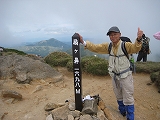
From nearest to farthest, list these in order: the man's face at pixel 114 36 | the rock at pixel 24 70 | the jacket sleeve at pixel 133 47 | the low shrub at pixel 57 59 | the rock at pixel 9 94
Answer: the jacket sleeve at pixel 133 47 → the man's face at pixel 114 36 → the rock at pixel 9 94 → the rock at pixel 24 70 → the low shrub at pixel 57 59

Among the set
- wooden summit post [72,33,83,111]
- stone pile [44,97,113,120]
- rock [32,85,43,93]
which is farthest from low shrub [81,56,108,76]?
wooden summit post [72,33,83,111]

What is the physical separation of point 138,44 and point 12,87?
5.42 m

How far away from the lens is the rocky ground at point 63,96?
15.2 feet

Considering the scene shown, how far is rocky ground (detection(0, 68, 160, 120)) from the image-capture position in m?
4.64

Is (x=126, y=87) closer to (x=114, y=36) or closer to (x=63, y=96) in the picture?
(x=114, y=36)

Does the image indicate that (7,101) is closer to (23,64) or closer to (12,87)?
(12,87)

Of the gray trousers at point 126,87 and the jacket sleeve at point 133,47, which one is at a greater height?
the jacket sleeve at point 133,47

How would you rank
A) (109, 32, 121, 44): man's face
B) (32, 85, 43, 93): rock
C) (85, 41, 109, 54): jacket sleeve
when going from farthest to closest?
(32, 85, 43, 93): rock
(85, 41, 109, 54): jacket sleeve
(109, 32, 121, 44): man's face

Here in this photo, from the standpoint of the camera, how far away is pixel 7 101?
5.22m

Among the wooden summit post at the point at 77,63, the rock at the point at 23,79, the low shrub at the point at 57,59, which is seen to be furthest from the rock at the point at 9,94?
the low shrub at the point at 57,59

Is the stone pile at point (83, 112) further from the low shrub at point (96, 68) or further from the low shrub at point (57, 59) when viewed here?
the low shrub at point (57, 59)

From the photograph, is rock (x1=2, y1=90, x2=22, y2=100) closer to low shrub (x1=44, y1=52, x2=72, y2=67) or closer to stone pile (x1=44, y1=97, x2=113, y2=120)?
stone pile (x1=44, y1=97, x2=113, y2=120)

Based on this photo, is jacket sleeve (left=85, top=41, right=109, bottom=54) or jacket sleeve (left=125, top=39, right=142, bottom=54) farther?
jacket sleeve (left=85, top=41, right=109, bottom=54)

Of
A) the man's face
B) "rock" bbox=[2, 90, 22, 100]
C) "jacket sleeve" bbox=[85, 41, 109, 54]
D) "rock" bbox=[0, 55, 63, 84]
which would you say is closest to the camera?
the man's face
